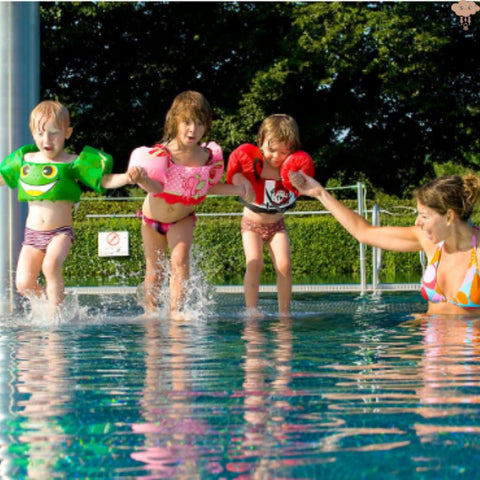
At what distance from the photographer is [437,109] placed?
909 inches

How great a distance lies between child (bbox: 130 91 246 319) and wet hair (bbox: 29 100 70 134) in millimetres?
525

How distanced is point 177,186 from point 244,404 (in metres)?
3.52

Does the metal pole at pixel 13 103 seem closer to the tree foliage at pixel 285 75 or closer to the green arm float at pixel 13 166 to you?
the green arm float at pixel 13 166

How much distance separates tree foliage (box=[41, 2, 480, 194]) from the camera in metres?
22.1

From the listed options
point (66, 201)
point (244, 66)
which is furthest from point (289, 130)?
point (244, 66)

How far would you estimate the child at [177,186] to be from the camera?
5973mm

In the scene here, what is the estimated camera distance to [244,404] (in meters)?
2.68

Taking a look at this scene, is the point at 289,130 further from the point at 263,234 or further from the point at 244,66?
the point at 244,66

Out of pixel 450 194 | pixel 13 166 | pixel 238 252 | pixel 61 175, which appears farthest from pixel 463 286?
pixel 238 252

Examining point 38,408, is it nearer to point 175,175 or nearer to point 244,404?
point 244,404

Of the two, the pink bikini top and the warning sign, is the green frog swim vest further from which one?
the warning sign

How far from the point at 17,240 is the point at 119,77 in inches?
731

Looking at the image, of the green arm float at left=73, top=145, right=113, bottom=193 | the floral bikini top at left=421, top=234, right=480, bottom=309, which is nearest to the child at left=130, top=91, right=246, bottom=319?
the green arm float at left=73, top=145, right=113, bottom=193

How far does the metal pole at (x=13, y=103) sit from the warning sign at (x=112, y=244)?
959 cm
